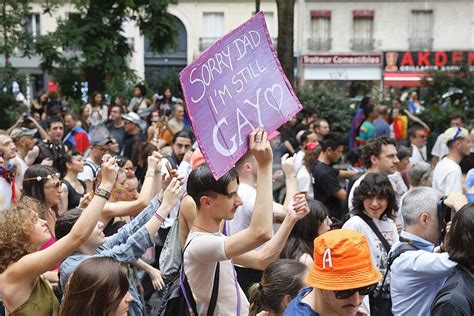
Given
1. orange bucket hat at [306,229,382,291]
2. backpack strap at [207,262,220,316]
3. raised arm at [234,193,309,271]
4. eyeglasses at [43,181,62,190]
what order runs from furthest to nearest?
eyeglasses at [43,181,62,190] < raised arm at [234,193,309,271] < backpack strap at [207,262,220,316] < orange bucket hat at [306,229,382,291]

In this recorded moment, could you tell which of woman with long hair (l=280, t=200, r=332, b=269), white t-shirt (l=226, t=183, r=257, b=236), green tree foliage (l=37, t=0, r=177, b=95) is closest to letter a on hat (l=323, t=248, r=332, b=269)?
woman with long hair (l=280, t=200, r=332, b=269)

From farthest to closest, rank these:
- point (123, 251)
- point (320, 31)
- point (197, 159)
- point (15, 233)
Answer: point (320, 31) < point (197, 159) < point (123, 251) < point (15, 233)

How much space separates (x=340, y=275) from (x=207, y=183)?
1131 millimetres

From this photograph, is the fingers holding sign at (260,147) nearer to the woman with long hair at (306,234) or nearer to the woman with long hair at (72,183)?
the woman with long hair at (306,234)

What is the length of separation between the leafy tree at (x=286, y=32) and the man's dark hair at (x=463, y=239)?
11084mm

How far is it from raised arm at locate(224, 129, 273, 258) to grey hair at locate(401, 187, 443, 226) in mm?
1188

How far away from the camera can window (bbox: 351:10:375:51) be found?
127ft

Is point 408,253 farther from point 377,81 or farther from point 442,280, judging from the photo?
point 377,81

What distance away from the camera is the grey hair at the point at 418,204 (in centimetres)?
422

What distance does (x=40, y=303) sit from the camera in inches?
142

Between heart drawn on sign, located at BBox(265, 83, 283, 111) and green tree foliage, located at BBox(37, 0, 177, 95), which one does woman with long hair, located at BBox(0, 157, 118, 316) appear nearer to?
heart drawn on sign, located at BBox(265, 83, 283, 111)

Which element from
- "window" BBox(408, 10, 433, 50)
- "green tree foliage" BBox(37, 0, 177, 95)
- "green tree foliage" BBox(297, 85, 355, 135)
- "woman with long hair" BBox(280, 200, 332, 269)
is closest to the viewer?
"woman with long hair" BBox(280, 200, 332, 269)

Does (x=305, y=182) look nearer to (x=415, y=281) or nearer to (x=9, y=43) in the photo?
(x=415, y=281)

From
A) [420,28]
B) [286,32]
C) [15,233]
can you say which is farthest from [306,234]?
[420,28]
